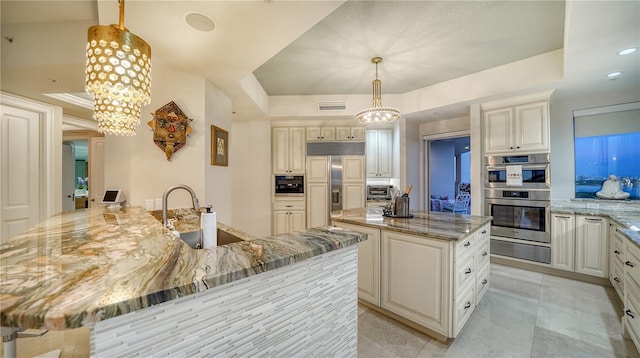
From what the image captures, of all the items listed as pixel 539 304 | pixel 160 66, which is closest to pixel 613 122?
pixel 539 304

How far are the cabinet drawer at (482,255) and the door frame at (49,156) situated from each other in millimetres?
5192

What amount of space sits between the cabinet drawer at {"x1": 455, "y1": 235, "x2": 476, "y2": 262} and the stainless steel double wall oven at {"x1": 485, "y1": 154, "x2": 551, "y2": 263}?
190 centimetres

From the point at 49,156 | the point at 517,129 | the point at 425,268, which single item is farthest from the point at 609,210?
the point at 49,156

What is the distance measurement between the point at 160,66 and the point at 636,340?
14.9 ft

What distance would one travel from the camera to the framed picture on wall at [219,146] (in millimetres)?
2881

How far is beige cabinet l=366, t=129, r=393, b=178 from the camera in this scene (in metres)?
4.73

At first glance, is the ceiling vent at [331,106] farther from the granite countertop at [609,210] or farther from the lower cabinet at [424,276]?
the granite countertop at [609,210]

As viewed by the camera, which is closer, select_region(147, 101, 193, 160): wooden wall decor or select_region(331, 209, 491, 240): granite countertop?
select_region(331, 209, 491, 240): granite countertop

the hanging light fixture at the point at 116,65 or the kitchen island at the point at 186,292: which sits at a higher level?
the hanging light fixture at the point at 116,65

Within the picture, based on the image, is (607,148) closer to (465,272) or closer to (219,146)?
(465,272)

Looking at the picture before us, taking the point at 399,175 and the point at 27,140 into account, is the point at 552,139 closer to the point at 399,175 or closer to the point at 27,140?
the point at 399,175

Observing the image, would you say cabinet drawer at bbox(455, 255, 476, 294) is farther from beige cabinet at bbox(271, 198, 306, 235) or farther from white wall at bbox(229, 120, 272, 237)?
white wall at bbox(229, 120, 272, 237)

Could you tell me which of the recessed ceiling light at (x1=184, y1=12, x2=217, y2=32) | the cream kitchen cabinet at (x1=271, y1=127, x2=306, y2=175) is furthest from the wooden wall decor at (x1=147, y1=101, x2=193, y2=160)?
the cream kitchen cabinet at (x1=271, y1=127, x2=306, y2=175)

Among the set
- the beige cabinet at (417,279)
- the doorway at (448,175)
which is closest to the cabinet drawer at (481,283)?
the beige cabinet at (417,279)
